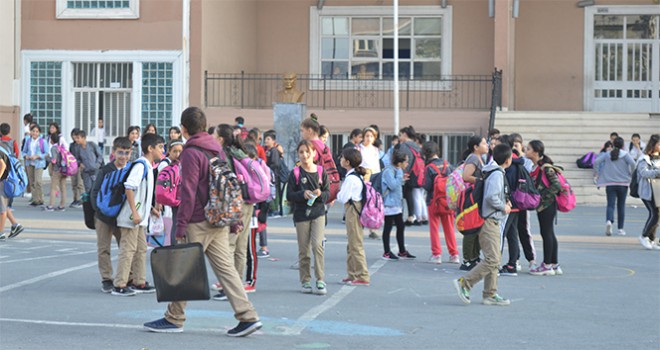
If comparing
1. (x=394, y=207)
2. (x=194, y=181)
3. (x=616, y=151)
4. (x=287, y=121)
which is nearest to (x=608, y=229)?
(x=616, y=151)

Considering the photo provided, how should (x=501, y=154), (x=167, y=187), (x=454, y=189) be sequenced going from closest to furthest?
(x=501, y=154), (x=167, y=187), (x=454, y=189)

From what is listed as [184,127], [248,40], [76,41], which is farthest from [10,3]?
[184,127]

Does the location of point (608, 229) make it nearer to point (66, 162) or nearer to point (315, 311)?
point (315, 311)

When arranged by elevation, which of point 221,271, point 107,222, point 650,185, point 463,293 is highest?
point 650,185

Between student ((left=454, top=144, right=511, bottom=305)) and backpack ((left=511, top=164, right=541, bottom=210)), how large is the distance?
1.82m

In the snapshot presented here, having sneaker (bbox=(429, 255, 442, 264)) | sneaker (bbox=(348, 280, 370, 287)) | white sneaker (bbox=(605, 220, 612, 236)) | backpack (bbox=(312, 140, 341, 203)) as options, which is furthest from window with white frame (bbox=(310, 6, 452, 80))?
sneaker (bbox=(348, 280, 370, 287))

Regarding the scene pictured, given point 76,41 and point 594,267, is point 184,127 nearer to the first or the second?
point 594,267

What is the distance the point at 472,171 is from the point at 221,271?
4.32m

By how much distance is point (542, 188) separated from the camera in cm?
1288

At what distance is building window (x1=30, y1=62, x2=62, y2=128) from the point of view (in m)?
28.6

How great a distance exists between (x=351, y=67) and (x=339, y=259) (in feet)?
62.3

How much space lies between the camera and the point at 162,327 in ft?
28.6

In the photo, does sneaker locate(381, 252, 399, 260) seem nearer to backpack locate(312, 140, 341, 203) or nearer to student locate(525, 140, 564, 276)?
student locate(525, 140, 564, 276)

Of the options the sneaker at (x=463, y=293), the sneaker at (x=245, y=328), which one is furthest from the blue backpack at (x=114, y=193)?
the sneaker at (x=463, y=293)
